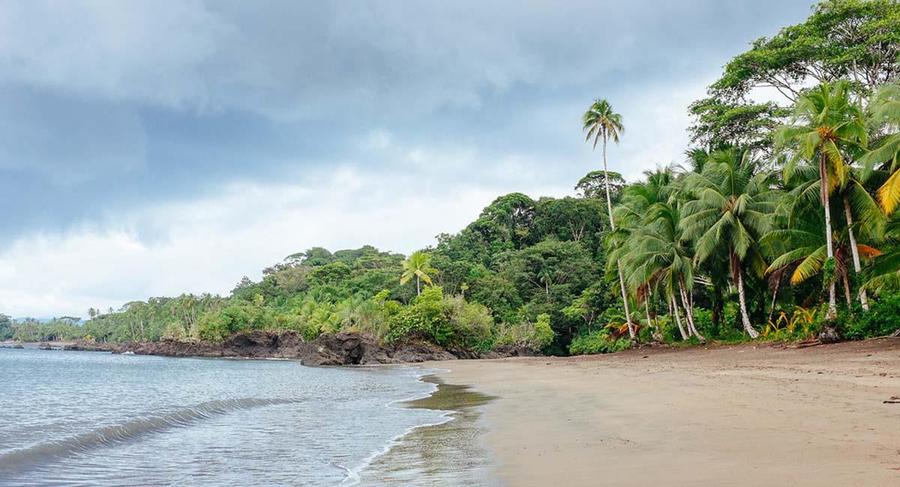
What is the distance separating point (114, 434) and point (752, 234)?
2488 centimetres

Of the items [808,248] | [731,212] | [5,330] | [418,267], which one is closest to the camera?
[808,248]

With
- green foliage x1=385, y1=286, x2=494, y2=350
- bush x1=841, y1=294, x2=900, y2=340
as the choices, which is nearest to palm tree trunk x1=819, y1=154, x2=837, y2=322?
bush x1=841, y1=294, x2=900, y2=340

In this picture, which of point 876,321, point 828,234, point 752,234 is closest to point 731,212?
point 752,234

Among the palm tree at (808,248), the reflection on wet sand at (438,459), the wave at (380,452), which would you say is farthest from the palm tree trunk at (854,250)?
the reflection on wet sand at (438,459)

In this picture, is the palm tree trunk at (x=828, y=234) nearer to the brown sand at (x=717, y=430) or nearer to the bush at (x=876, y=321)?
the bush at (x=876, y=321)

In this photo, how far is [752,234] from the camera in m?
26.1

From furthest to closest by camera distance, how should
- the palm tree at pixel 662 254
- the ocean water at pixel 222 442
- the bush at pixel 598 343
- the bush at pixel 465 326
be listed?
the bush at pixel 465 326, the bush at pixel 598 343, the palm tree at pixel 662 254, the ocean water at pixel 222 442

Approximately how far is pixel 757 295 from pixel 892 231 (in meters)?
11.4

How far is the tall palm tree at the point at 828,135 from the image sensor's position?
19.1 m

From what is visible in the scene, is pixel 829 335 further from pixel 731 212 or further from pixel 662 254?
pixel 662 254

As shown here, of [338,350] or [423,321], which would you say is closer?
[338,350]

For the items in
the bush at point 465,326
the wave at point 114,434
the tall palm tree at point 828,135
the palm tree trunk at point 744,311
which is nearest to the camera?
the wave at point 114,434

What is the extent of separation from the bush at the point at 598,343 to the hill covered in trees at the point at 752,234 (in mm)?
237

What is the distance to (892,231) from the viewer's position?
1900 cm
